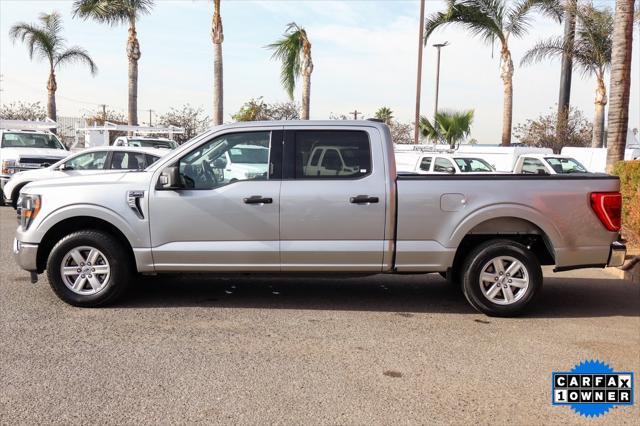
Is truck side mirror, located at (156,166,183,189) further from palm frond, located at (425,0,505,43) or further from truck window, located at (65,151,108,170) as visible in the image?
palm frond, located at (425,0,505,43)

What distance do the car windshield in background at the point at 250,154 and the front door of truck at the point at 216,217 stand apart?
0.4 inches

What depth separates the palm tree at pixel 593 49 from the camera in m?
22.3

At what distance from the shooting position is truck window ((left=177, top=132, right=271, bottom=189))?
6016 millimetres

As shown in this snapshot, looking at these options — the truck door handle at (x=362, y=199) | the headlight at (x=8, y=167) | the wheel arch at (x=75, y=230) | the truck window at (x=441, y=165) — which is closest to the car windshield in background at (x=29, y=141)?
the headlight at (x=8, y=167)

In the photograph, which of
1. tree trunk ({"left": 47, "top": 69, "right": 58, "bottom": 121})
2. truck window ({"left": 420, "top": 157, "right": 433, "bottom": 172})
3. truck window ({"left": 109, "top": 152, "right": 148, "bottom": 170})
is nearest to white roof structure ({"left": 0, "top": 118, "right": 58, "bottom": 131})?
truck window ({"left": 109, "top": 152, "right": 148, "bottom": 170})

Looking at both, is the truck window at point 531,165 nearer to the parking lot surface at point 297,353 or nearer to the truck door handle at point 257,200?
the parking lot surface at point 297,353

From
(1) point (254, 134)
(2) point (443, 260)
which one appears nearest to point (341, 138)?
(1) point (254, 134)

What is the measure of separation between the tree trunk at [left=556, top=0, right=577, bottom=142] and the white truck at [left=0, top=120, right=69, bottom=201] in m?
17.5

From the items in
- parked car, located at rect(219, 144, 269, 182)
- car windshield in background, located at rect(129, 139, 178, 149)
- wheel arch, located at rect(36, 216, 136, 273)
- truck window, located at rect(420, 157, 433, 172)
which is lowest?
wheel arch, located at rect(36, 216, 136, 273)

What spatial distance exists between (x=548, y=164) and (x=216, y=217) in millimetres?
13521

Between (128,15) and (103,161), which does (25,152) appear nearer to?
(103,161)

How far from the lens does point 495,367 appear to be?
4688 mm

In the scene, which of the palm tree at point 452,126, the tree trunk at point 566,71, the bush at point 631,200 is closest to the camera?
the bush at point 631,200

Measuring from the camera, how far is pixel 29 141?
52.6ft
